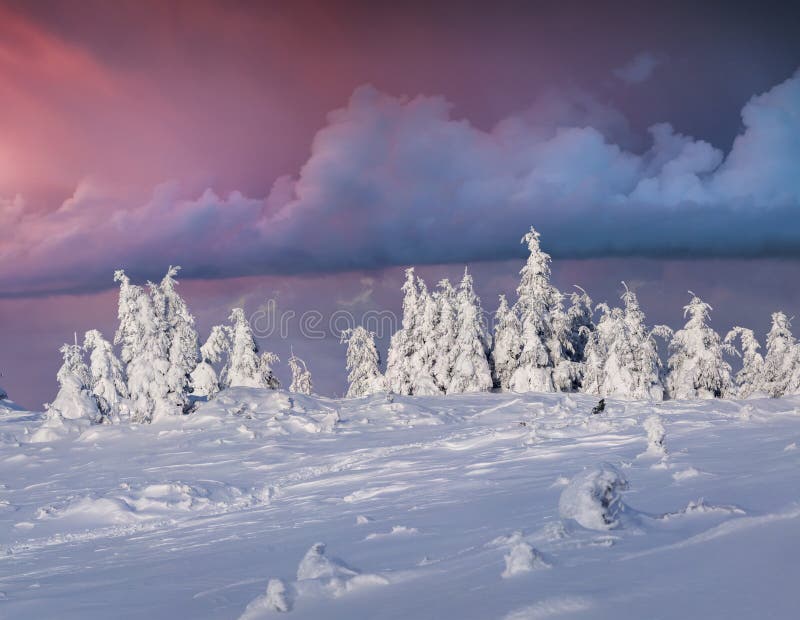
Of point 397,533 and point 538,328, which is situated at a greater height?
point 538,328

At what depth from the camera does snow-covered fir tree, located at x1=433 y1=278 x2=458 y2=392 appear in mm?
41438

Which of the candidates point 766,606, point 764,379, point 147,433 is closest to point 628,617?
point 766,606

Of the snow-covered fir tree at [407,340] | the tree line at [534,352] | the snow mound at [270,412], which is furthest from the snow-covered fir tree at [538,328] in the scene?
the snow mound at [270,412]

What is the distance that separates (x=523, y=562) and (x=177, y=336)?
26399 millimetres

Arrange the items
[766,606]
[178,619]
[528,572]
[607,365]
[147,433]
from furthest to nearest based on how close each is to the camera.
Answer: [607,365] → [147,433] → [178,619] → [528,572] → [766,606]

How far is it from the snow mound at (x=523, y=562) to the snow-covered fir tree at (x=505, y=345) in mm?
Answer: 34607

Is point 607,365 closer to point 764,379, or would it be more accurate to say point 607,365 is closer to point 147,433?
point 764,379

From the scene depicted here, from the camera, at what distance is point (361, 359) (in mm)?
50781

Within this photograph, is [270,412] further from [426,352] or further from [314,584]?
[314,584]

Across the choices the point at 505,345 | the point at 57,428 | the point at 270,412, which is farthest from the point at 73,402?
the point at 505,345

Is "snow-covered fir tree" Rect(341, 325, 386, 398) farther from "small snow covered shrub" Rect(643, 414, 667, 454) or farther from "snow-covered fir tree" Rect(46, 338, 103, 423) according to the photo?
"small snow covered shrub" Rect(643, 414, 667, 454)

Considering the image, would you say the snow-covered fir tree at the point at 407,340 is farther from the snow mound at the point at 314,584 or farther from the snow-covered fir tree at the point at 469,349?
the snow mound at the point at 314,584

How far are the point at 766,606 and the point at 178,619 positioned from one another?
4.62 m

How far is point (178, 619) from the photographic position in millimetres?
5688
